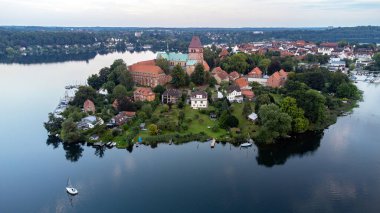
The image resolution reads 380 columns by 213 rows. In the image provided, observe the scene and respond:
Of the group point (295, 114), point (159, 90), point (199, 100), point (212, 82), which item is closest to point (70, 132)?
point (159, 90)

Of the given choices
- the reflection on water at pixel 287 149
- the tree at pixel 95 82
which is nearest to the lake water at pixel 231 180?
the reflection on water at pixel 287 149

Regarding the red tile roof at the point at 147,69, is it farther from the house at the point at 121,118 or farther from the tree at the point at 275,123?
the tree at the point at 275,123

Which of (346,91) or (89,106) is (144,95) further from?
(346,91)

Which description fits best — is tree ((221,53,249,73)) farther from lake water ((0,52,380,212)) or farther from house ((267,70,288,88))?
lake water ((0,52,380,212))

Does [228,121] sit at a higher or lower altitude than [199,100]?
lower

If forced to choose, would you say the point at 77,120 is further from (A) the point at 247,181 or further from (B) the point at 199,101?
(A) the point at 247,181
